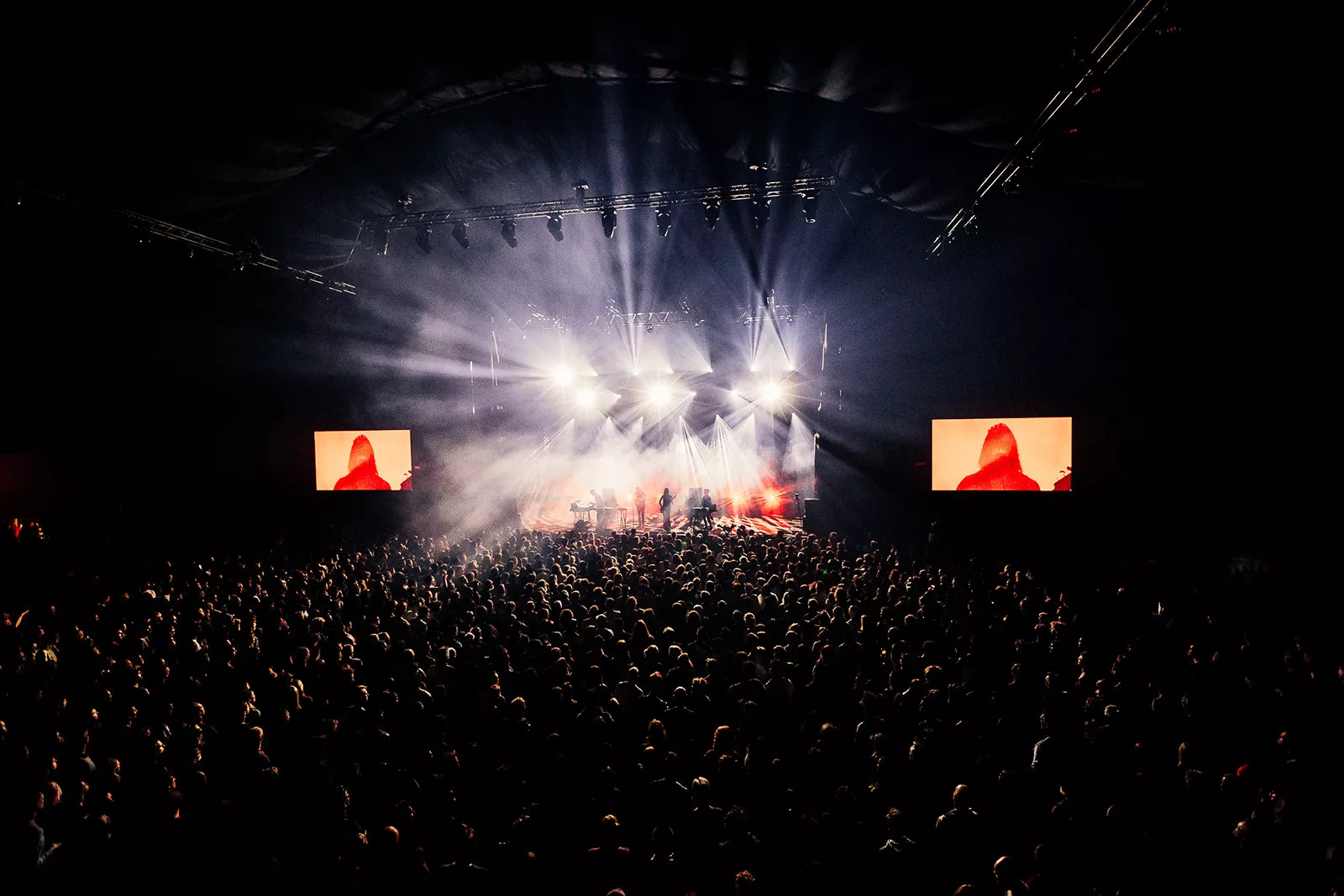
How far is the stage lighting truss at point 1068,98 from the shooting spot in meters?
4.44

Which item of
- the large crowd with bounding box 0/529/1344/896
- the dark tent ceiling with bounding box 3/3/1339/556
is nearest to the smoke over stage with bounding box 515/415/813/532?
the dark tent ceiling with bounding box 3/3/1339/556

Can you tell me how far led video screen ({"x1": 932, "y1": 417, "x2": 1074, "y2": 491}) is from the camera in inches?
449

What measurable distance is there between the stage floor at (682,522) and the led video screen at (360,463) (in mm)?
4089

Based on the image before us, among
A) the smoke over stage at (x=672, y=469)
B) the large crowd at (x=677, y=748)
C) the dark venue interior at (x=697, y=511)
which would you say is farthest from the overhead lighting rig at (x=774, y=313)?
the large crowd at (x=677, y=748)

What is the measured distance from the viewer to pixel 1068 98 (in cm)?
544

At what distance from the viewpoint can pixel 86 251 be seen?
380 inches

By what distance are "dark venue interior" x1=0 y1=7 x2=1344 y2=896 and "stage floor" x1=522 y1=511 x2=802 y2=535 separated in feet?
7.23

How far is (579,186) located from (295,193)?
14.6 feet

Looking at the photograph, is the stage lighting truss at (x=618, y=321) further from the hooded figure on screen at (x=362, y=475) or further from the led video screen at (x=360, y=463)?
the hooded figure on screen at (x=362, y=475)

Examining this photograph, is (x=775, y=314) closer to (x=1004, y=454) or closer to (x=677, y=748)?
(x=1004, y=454)

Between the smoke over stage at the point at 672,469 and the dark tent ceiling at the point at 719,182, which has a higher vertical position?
the dark tent ceiling at the point at 719,182

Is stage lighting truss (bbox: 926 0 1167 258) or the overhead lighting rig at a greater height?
the overhead lighting rig

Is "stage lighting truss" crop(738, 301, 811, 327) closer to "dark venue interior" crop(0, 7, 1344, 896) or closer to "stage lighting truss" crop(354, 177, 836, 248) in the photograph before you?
"dark venue interior" crop(0, 7, 1344, 896)

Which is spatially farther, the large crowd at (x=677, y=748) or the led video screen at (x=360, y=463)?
the led video screen at (x=360, y=463)
